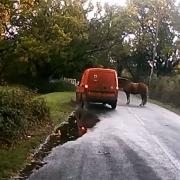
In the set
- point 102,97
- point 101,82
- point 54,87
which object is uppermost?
point 101,82

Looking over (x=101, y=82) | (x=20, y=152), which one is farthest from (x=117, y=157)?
(x=101, y=82)

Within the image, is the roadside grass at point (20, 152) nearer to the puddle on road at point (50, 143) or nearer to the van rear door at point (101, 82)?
the puddle on road at point (50, 143)

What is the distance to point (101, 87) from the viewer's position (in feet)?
96.8

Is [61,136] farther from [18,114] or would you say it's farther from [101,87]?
[101,87]

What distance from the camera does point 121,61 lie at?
2995 inches

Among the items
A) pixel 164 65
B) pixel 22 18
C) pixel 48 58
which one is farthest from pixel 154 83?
pixel 164 65

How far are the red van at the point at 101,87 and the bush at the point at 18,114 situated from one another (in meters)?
9.66

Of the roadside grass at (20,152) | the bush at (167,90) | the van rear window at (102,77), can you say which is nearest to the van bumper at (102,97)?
the van rear window at (102,77)

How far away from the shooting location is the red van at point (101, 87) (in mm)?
29453

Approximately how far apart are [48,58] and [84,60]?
6375 mm

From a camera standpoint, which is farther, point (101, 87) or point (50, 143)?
point (101, 87)

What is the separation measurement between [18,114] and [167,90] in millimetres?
30494

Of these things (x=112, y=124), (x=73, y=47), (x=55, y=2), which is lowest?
(x=112, y=124)

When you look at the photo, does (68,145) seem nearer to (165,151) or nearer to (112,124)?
(165,151)
